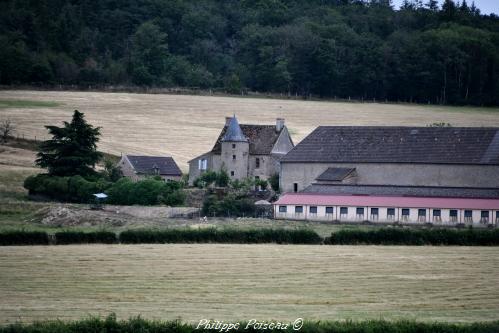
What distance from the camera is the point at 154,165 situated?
67.9 m

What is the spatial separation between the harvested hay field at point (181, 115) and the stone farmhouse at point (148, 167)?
363 centimetres

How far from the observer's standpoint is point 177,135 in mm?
83750

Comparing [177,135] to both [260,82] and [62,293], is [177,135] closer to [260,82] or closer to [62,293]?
[260,82]

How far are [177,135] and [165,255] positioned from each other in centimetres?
4674

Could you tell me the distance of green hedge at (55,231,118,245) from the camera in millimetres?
41625

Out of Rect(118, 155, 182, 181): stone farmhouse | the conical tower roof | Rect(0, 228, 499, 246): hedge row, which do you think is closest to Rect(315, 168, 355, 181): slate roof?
the conical tower roof

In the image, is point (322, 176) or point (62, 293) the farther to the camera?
point (322, 176)

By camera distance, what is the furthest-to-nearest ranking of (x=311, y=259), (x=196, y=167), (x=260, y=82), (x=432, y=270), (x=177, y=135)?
(x=260, y=82), (x=177, y=135), (x=196, y=167), (x=311, y=259), (x=432, y=270)

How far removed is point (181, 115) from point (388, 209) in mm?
41291

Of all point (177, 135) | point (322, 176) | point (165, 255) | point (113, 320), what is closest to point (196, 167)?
point (322, 176)

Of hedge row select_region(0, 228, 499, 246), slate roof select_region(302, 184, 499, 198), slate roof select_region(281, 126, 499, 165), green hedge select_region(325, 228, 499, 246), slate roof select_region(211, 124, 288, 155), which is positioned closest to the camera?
hedge row select_region(0, 228, 499, 246)

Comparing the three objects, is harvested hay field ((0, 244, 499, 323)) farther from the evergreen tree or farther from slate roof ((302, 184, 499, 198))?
the evergreen tree

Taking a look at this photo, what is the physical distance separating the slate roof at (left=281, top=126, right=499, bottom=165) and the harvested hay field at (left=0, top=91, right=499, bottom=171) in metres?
11.8

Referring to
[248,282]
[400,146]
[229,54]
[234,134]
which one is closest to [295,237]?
[248,282]
